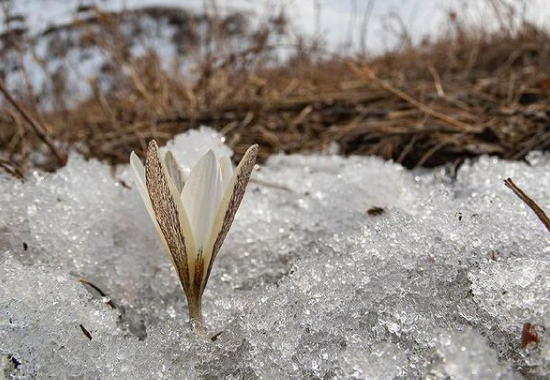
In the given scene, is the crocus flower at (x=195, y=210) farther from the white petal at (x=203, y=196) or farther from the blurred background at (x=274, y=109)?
the blurred background at (x=274, y=109)

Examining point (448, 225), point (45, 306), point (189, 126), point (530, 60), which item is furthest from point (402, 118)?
point (530, 60)

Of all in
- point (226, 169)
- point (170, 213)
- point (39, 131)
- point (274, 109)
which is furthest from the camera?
point (274, 109)

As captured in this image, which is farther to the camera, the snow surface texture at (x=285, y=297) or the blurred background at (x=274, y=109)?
the blurred background at (x=274, y=109)

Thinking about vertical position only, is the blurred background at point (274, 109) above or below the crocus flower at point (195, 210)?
below

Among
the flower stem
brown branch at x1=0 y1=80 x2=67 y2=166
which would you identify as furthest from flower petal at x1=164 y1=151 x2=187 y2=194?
brown branch at x1=0 y1=80 x2=67 y2=166

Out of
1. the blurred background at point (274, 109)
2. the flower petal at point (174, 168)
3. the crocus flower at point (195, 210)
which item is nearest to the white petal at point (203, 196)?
the crocus flower at point (195, 210)

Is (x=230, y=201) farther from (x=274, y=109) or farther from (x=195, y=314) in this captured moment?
(x=274, y=109)

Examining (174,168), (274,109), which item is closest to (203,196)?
(174,168)
